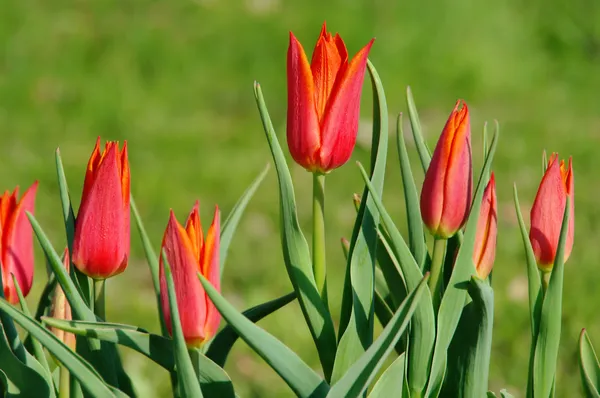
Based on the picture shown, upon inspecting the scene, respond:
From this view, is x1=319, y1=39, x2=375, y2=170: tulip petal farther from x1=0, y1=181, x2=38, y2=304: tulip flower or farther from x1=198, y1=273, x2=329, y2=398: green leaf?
x1=0, y1=181, x2=38, y2=304: tulip flower

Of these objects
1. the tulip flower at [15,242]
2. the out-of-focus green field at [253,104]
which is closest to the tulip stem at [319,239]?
the tulip flower at [15,242]

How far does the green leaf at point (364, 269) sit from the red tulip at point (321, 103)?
32 millimetres

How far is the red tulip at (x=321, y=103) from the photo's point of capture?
3.24 feet

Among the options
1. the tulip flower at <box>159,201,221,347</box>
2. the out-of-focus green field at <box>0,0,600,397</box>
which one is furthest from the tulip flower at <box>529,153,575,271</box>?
the out-of-focus green field at <box>0,0,600,397</box>

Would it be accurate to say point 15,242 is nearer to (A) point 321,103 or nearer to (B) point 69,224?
(B) point 69,224

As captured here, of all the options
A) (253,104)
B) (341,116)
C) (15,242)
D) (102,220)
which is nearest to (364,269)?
(341,116)

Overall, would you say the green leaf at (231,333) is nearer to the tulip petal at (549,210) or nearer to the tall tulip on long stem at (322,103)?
the tall tulip on long stem at (322,103)

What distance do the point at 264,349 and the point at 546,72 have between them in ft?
12.7

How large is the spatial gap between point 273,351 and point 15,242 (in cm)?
40

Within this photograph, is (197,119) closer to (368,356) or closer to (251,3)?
(251,3)

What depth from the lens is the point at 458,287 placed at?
99 centimetres

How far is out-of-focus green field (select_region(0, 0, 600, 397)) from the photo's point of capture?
111 inches

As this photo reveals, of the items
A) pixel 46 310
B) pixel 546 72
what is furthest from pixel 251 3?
pixel 46 310

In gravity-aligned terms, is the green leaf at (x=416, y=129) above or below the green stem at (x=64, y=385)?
above
